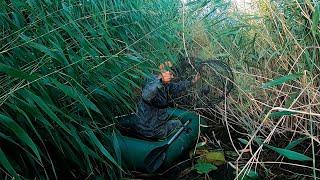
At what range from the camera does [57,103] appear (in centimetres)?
157

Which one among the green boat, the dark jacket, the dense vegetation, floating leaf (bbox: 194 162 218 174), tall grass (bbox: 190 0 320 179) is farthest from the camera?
the dark jacket

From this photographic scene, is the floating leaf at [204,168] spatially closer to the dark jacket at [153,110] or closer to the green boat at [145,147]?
the green boat at [145,147]

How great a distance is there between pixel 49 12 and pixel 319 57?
1.19m

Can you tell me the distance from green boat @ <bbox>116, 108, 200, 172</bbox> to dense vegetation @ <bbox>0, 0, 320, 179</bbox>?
0.12 meters

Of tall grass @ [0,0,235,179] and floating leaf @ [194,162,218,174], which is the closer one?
tall grass @ [0,0,235,179]

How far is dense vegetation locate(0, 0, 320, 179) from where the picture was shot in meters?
1.29

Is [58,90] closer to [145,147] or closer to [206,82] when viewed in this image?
[145,147]

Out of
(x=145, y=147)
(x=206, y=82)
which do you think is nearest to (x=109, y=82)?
(x=145, y=147)

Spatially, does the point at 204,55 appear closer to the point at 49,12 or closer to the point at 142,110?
the point at 142,110

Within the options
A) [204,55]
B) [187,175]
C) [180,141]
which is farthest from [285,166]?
[204,55]

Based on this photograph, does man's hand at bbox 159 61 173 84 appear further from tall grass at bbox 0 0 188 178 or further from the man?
tall grass at bbox 0 0 188 178

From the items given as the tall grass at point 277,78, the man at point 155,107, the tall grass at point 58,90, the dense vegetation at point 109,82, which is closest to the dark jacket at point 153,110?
the man at point 155,107

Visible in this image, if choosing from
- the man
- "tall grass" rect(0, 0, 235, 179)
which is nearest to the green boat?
the man

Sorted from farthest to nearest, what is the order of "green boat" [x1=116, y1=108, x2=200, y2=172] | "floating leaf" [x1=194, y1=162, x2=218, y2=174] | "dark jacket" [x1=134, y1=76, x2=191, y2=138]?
"dark jacket" [x1=134, y1=76, x2=191, y2=138] → "green boat" [x1=116, y1=108, x2=200, y2=172] → "floating leaf" [x1=194, y1=162, x2=218, y2=174]
